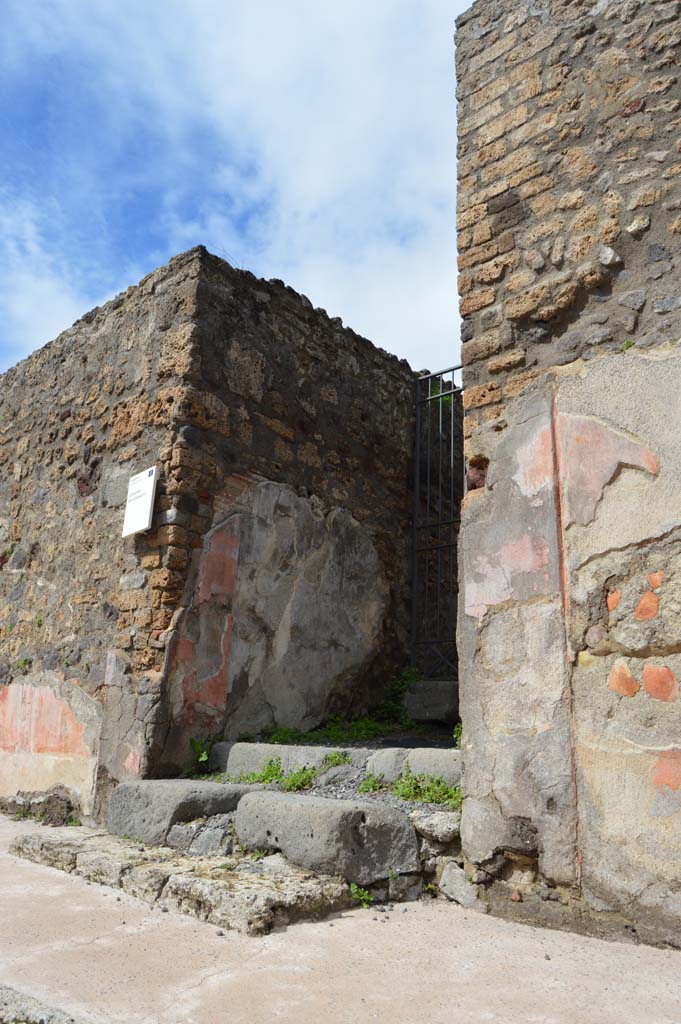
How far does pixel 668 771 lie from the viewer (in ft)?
7.76

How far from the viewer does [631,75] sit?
9.91 ft

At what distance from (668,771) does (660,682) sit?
27 centimetres

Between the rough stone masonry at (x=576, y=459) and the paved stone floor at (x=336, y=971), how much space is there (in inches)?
11.0

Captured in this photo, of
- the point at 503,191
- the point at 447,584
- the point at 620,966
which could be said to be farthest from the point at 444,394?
the point at 620,966

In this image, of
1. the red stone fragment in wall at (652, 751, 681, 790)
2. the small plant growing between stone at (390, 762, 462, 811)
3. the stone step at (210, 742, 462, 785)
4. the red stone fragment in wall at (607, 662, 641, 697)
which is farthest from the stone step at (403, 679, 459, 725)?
the red stone fragment in wall at (652, 751, 681, 790)

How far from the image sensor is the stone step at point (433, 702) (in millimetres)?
4977

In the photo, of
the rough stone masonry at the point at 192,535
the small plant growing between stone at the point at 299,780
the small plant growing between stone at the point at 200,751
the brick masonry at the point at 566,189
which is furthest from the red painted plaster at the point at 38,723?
the brick masonry at the point at 566,189

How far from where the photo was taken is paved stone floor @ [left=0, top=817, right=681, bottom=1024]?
1.84 m

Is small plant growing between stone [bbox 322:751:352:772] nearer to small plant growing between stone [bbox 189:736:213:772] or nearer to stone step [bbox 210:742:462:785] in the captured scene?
stone step [bbox 210:742:462:785]

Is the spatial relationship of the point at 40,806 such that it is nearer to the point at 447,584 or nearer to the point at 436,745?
the point at 436,745

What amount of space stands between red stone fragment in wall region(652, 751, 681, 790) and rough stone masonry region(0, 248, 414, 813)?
8.73 ft

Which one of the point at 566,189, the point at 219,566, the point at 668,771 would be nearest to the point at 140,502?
the point at 219,566

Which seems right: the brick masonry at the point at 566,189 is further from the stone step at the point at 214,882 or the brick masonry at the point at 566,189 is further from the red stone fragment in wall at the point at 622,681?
the stone step at the point at 214,882

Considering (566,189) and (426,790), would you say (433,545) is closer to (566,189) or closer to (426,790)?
(426,790)
